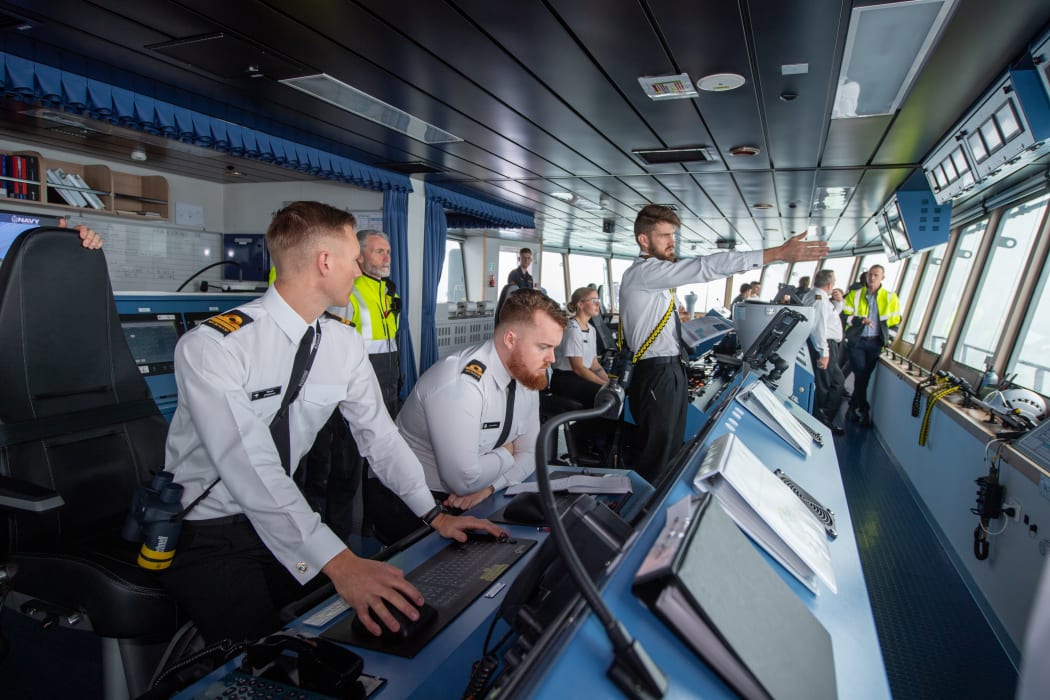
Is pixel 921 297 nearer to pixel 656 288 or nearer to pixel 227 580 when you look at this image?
pixel 656 288

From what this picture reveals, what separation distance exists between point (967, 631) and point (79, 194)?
22.7ft

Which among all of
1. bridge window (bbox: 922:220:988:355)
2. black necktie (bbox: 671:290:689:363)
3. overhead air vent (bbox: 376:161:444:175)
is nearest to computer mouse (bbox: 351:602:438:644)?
black necktie (bbox: 671:290:689:363)

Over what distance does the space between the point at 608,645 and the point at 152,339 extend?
3.81m

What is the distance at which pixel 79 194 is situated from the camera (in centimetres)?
515

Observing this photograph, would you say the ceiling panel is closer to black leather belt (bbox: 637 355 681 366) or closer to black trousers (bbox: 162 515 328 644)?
black leather belt (bbox: 637 355 681 366)

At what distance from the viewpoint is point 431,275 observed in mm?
6836

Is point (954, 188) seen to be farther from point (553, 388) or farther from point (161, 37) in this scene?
point (161, 37)

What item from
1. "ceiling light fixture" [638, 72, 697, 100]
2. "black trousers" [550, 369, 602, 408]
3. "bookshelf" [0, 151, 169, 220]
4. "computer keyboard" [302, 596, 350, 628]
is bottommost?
"black trousers" [550, 369, 602, 408]

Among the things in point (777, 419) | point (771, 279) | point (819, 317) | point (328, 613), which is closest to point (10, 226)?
point (328, 613)

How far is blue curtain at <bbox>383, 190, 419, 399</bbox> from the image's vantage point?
6.18 m

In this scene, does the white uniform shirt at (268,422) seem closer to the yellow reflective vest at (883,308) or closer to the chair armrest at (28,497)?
the chair armrest at (28,497)

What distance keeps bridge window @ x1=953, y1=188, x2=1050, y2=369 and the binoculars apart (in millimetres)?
4855

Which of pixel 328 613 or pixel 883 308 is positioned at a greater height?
pixel 883 308

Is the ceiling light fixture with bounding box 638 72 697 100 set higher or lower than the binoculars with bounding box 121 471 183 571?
higher
